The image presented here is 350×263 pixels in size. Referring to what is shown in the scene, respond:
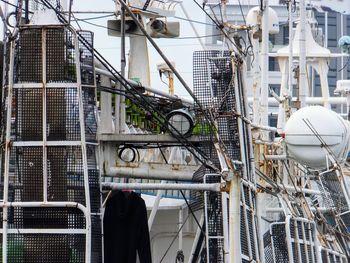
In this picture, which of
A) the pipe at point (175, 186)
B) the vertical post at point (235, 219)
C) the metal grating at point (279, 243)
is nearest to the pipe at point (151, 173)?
the pipe at point (175, 186)

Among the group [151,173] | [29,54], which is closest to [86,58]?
[29,54]

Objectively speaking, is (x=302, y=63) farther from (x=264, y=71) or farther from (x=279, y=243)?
(x=279, y=243)

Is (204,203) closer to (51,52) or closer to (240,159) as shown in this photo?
(240,159)

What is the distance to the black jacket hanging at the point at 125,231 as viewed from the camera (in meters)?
16.3

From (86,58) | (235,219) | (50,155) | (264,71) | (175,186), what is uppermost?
(264,71)

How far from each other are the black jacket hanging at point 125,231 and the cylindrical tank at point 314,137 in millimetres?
3832

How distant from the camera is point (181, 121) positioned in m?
16.6

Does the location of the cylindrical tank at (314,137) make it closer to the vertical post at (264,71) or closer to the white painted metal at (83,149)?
the white painted metal at (83,149)

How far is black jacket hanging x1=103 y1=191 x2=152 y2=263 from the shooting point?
53.6ft

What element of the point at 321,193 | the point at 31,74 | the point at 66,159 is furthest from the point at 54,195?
the point at 321,193

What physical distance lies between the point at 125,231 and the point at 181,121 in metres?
1.51

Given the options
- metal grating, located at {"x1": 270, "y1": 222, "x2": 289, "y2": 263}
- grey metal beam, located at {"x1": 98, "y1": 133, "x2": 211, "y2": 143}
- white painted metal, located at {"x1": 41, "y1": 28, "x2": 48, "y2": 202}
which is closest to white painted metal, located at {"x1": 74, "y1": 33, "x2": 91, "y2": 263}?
white painted metal, located at {"x1": 41, "y1": 28, "x2": 48, "y2": 202}

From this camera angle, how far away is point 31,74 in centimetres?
1507

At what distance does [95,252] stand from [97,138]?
137 centimetres
